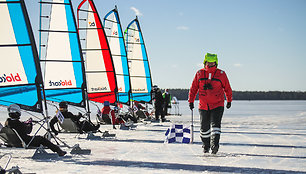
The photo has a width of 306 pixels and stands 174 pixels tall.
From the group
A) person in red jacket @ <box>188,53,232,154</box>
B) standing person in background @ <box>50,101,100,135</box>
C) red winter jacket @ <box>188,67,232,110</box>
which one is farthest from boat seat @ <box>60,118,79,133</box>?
person in red jacket @ <box>188,53,232,154</box>

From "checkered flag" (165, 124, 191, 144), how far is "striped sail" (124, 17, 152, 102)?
12923mm

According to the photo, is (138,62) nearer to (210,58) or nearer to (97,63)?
(97,63)

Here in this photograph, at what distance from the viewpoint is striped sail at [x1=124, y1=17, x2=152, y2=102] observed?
21969 millimetres

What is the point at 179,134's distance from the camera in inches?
347

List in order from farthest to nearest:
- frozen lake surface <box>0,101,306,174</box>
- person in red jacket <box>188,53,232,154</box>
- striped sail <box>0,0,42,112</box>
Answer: striped sail <box>0,0,42,112</box>, person in red jacket <box>188,53,232,154</box>, frozen lake surface <box>0,101,306,174</box>

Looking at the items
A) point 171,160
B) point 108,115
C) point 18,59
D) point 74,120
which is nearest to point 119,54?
point 108,115

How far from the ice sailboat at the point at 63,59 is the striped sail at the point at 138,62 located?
380 inches

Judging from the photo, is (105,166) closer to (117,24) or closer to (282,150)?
(282,150)

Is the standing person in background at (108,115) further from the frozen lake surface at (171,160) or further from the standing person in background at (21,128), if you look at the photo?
the standing person in background at (21,128)

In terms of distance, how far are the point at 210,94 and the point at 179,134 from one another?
1873 millimetres

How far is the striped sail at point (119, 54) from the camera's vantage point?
18.8 m

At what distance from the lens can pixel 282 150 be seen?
303 inches

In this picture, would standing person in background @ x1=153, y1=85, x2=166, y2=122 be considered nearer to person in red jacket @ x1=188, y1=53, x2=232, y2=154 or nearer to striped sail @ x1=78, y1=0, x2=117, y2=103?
striped sail @ x1=78, y1=0, x2=117, y2=103

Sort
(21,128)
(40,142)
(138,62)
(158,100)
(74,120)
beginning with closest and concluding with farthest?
(21,128)
(40,142)
(74,120)
(158,100)
(138,62)
